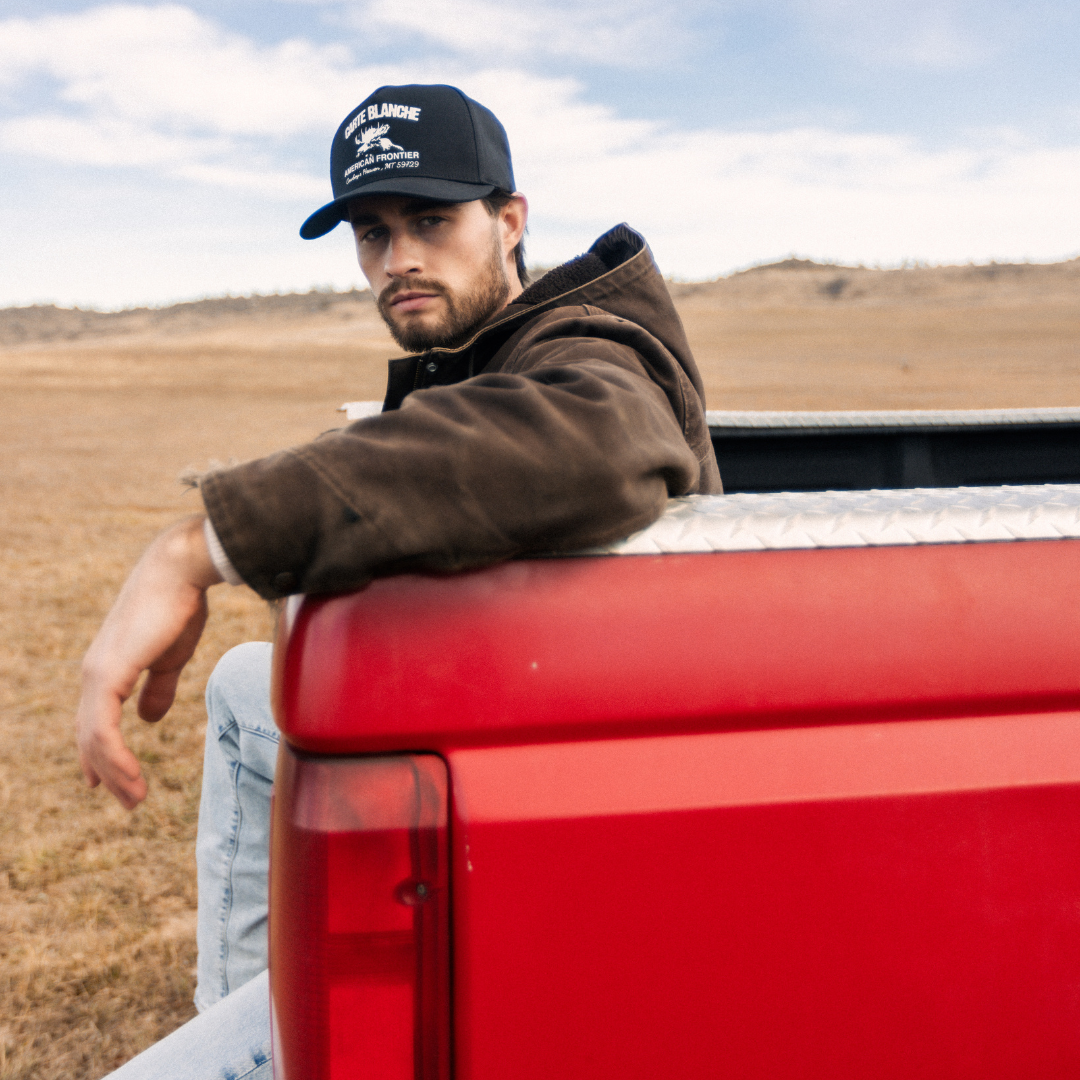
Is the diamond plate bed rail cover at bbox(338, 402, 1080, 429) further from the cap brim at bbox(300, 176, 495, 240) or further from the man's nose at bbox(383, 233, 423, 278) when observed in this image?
the cap brim at bbox(300, 176, 495, 240)

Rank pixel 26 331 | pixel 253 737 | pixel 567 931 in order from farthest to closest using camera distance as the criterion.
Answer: pixel 26 331
pixel 253 737
pixel 567 931

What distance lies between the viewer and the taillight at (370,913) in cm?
85

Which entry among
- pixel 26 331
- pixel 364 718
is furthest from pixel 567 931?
pixel 26 331

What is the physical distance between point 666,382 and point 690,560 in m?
0.74

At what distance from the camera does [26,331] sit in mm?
80062

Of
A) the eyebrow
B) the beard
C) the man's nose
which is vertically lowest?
the beard

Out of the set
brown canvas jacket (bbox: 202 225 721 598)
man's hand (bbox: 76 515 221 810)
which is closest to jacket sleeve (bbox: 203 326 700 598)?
brown canvas jacket (bbox: 202 225 721 598)

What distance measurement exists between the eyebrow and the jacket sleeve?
1.45 metres

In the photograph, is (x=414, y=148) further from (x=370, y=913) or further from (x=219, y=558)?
(x=370, y=913)

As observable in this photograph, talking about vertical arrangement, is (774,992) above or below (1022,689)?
below

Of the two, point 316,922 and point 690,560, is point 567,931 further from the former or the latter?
point 690,560

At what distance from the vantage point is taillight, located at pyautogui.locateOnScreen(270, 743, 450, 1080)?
85cm

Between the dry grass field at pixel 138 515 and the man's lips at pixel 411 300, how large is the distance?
3.39 feet

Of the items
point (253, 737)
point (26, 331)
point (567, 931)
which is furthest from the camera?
point (26, 331)
